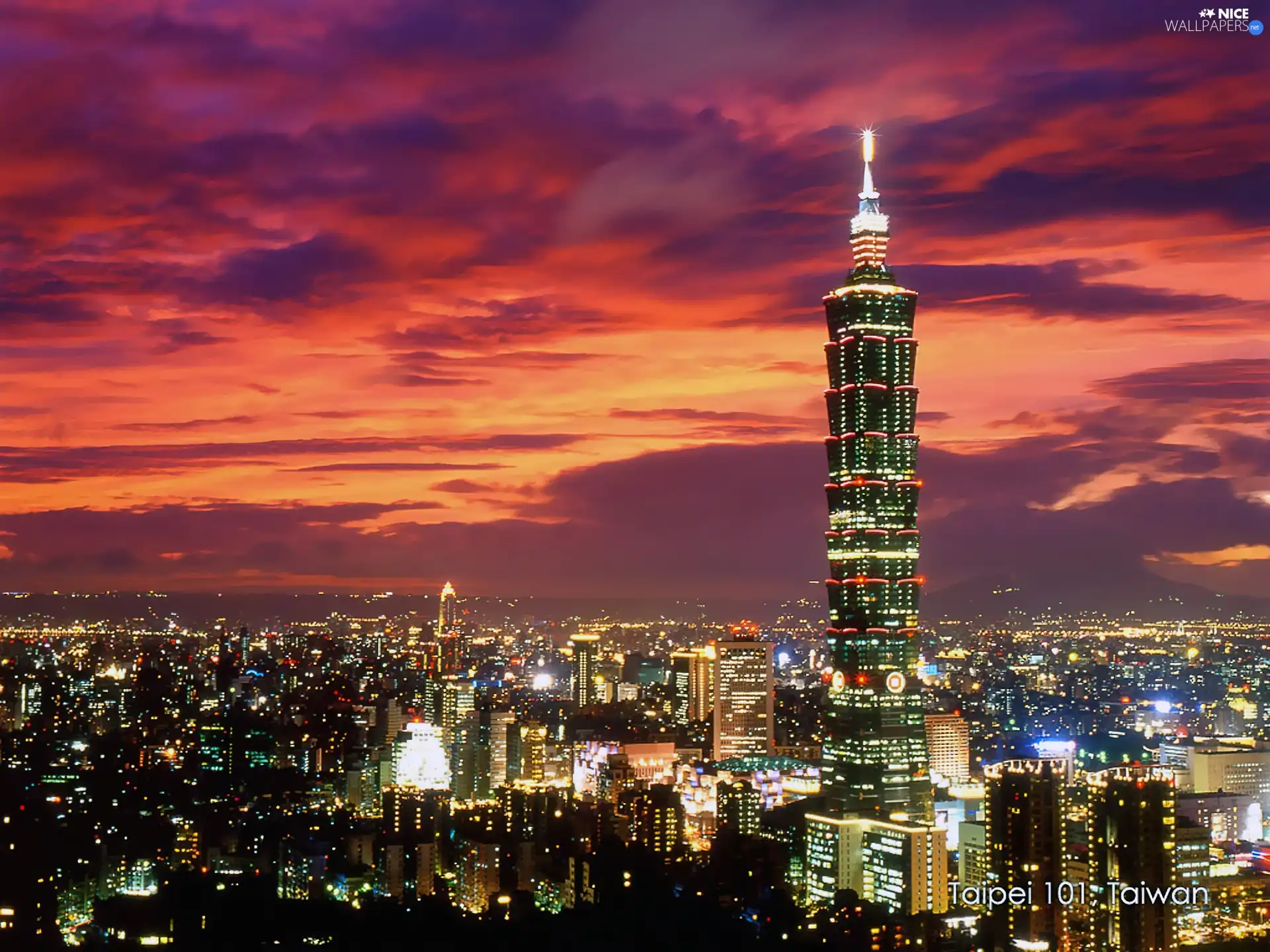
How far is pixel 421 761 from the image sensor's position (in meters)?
25.5

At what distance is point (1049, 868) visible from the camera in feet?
45.2

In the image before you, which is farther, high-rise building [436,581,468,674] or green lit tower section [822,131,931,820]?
high-rise building [436,581,468,674]

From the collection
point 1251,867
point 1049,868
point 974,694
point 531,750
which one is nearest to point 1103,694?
point 974,694

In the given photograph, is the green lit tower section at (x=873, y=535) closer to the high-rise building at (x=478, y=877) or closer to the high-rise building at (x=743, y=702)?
the high-rise building at (x=478, y=877)

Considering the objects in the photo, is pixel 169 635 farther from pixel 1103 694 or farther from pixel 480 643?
pixel 1103 694

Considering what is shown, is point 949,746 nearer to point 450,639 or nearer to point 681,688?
point 681,688

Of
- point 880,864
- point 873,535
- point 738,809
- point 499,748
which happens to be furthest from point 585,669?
point 880,864

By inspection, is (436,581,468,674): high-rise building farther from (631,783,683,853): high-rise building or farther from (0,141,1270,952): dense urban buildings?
(631,783,683,853): high-rise building

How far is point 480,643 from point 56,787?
23045 millimetres

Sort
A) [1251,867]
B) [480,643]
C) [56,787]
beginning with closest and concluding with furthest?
[1251,867] < [56,787] < [480,643]

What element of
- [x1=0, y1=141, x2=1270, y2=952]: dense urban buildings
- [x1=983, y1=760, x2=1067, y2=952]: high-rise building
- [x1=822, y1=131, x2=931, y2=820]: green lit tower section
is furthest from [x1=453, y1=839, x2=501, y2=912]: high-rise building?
[x1=822, y1=131, x2=931, y2=820]: green lit tower section

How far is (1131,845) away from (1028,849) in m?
1.02

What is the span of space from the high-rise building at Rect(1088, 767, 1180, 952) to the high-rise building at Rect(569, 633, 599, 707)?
21569 millimetres

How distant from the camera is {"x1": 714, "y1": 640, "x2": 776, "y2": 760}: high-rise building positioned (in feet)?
95.4
